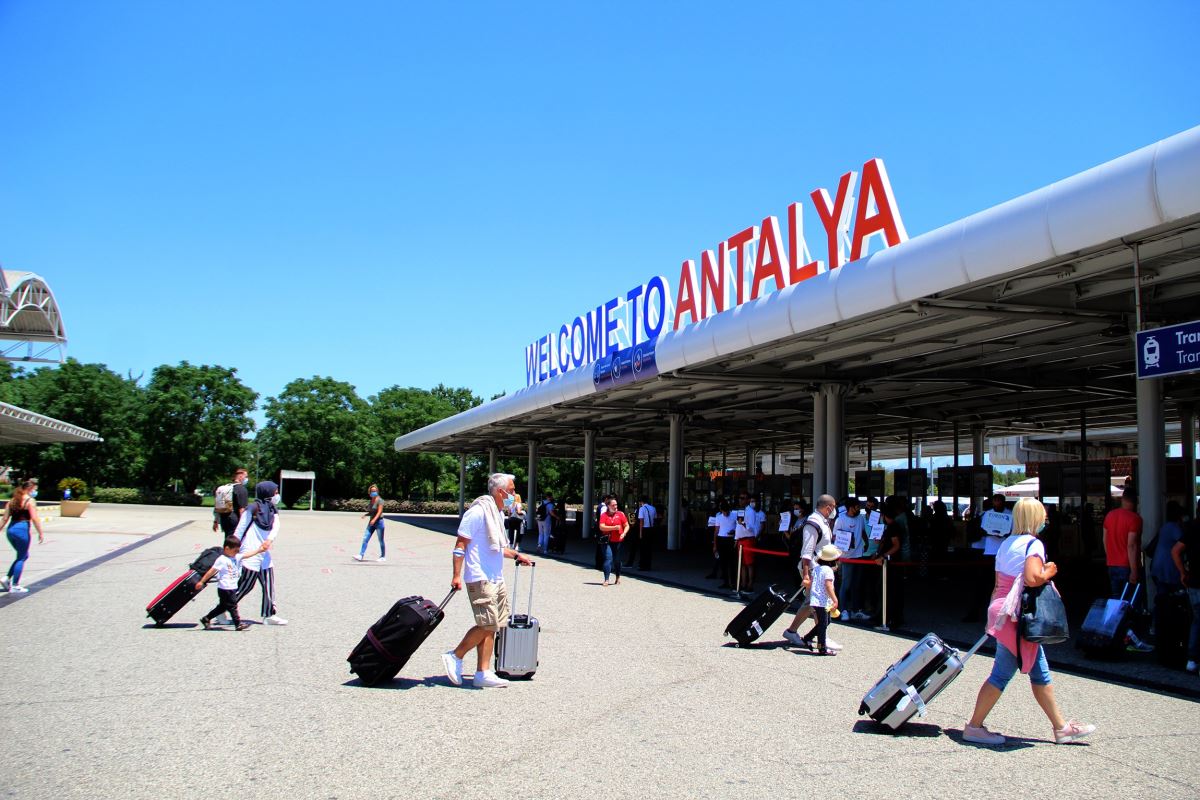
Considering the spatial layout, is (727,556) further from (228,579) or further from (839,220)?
(228,579)

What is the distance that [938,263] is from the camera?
10422 mm

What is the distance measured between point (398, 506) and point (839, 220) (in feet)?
172

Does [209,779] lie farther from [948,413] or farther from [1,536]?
[948,413]

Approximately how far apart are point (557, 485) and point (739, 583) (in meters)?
63.6

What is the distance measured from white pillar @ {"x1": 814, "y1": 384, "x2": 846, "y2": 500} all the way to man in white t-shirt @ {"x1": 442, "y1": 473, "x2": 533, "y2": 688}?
1287 centimetres

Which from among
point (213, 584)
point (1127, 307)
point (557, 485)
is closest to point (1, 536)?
point (213, 584)

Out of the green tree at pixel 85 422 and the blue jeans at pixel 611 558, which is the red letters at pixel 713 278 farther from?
the green tree at pixel 85 422

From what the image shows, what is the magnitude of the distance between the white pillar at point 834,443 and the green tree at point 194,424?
50.2 m

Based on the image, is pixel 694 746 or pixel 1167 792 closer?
pixel 1167 792

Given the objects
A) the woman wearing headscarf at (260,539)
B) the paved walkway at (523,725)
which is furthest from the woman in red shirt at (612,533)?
the woman wearing headscarf at (260,539)

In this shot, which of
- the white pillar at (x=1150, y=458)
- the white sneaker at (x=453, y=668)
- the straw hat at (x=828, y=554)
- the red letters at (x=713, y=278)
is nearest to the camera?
the white sneaker at (x=453, y=668)

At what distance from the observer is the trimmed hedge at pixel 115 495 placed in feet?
186

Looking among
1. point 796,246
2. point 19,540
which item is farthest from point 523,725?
point 796,246

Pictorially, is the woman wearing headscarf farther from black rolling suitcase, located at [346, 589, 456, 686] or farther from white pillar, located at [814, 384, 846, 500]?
white pillar, located at [814, 384, 846, 500]
